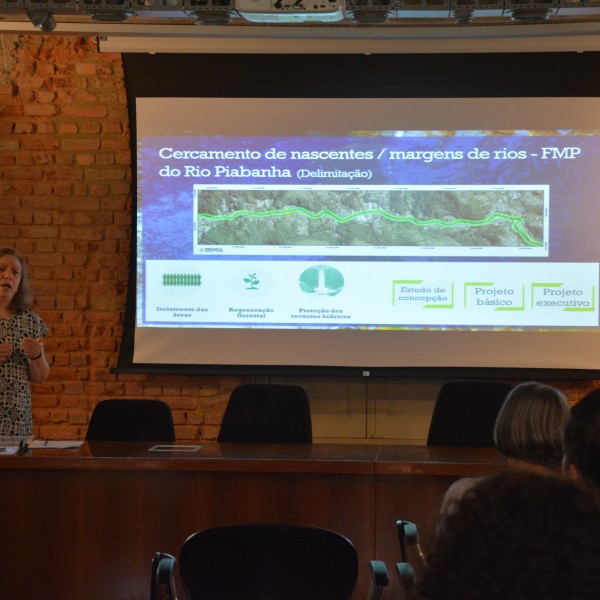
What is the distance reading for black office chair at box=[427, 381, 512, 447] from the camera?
177 inches

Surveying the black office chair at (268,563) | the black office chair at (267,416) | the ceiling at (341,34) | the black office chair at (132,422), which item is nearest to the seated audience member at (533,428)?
the black office chair at (268,563)

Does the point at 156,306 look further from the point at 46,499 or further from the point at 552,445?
the point at 552,445

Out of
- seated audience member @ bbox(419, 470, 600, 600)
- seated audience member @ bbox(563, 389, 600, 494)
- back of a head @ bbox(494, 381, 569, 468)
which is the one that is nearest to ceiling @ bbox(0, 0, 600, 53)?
back of a head @ bbox(494, 381, 569, 468)

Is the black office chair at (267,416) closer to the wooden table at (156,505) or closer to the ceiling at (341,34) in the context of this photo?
the wooden table at (156,505)

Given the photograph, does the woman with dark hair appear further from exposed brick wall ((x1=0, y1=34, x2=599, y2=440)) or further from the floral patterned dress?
exposed brick wall ((x1=0, y1=34, x2=599, y2=440))

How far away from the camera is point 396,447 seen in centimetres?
416

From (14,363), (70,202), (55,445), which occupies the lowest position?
(55,445)

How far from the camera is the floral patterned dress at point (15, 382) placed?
173 inches

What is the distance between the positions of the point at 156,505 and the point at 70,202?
2776 mm

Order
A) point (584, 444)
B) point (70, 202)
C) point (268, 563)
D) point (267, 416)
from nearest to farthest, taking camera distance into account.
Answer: point (584, 444)
point (268, 563)
point (267, 416)
point (70, 202)

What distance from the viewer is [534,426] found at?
9.00 feet

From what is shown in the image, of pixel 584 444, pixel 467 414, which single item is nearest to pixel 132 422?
pixel 467 414

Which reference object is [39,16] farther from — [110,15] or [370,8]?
[370,8]

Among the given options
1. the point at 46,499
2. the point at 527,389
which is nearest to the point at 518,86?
the point at 527,389
